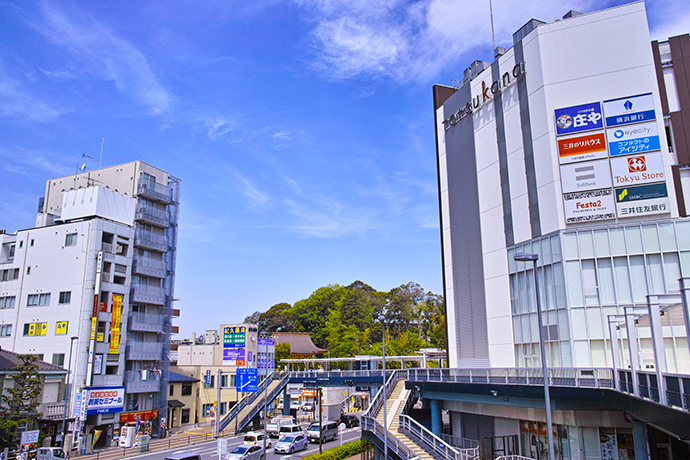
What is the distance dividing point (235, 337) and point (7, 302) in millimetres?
24877

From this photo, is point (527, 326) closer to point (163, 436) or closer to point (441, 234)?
point (441, 234)

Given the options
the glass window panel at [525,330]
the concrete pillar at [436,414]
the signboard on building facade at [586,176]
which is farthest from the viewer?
the concrete pillar at [436,414]

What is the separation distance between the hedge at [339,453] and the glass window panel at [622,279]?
22.6 m

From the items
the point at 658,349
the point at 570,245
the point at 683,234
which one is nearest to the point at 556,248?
the point at 570,245

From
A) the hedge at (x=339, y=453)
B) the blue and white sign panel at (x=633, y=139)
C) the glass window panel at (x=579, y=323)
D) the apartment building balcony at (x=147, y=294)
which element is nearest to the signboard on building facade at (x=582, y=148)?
the blue and white sign panel at (x=633, y=139)

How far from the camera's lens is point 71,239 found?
5078cm

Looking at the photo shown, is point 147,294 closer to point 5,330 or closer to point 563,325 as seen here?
point 5,330

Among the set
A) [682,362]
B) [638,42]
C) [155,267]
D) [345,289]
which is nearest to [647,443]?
[682,362]

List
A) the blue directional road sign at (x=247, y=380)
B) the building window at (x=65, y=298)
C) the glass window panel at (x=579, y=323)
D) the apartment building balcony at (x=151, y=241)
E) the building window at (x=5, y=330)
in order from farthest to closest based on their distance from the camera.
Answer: the apartment building balcony at (x=151, y=241)
the building window at (x=5, y=330)
the blue directional road sign at (x=247, y=380)
the building window at (x=65, y=298)
the glass window panel at (x=579, y=323)

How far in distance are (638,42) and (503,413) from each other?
2755 centimetres

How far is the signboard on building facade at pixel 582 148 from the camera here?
3519cm

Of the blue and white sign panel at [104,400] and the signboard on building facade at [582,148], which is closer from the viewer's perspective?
the signboard on building facade at [582,148]

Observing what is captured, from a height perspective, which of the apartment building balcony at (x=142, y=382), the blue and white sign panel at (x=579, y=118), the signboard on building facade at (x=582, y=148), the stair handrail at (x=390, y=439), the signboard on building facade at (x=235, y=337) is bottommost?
the stair handrail at (x=390, y=439)

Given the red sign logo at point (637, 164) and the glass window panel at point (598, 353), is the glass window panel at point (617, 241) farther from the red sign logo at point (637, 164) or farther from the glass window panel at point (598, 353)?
the glass window panel at point (598, 353)
